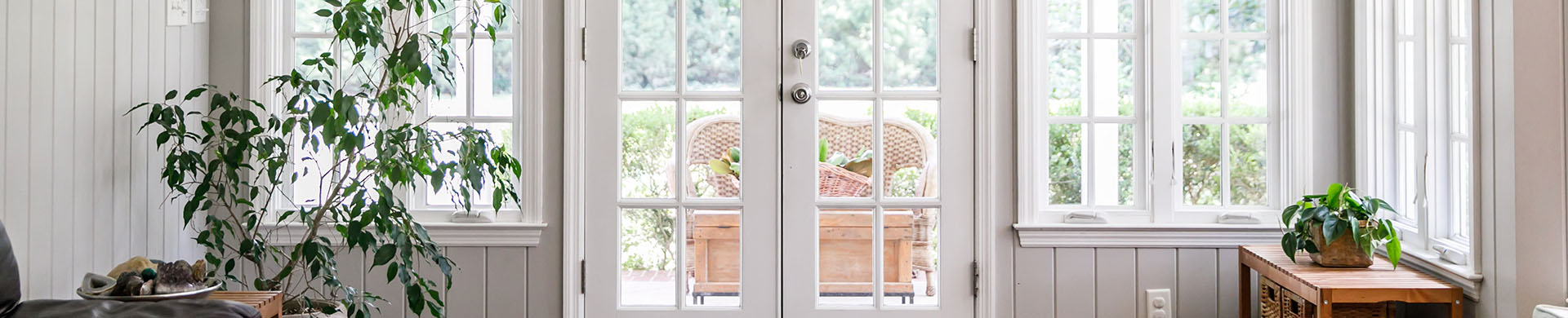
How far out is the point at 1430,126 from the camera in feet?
9.01

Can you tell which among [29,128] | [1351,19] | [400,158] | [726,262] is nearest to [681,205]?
[726,262]

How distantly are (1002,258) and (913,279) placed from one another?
0.26m

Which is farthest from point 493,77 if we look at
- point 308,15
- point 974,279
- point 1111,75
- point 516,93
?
point 1111,75

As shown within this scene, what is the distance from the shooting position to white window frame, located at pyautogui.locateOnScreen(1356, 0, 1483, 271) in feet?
8.39

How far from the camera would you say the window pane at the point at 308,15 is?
10.5 feet

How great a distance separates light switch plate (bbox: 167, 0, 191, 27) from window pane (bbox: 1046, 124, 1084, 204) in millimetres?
2330

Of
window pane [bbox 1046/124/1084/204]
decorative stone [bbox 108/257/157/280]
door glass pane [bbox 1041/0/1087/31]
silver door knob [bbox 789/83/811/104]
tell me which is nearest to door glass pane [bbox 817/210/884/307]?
silver door knob [bbox 789/83/811/104]

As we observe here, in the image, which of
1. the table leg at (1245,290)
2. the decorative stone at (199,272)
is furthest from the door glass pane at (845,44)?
the decorative stone at (199,272)

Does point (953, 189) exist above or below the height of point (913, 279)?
above

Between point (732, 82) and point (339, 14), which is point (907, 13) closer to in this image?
point (732, 82)

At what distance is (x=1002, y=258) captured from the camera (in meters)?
3.24

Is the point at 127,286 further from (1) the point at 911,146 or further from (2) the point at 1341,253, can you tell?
(2) the point at 1341,253

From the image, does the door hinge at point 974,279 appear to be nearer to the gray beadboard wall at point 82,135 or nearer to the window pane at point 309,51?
→ the window pane at point 309,51

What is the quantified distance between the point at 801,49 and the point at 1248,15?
1232 millimetres
